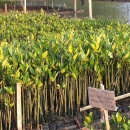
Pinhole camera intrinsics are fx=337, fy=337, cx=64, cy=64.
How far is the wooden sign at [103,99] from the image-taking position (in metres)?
2.60

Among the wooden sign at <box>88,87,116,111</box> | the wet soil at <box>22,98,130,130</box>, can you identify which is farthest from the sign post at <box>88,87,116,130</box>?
the wet soil at <box>22,98,130,130</box>

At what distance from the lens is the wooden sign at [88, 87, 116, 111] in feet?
8.52

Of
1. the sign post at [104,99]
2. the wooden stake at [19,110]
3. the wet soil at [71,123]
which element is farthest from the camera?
the wet soil at [71,123]

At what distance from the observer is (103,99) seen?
8.66 feet

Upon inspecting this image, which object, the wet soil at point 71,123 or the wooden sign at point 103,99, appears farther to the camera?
the wet soil at point 71,123

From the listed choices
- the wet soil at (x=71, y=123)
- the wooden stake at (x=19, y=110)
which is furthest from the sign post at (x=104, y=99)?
the wet soil at (x=71, y=123)

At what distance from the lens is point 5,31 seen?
7066 millimetres

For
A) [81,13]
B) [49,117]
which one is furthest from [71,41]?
[81,13]

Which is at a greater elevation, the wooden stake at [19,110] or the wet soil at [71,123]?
the wooden stake at [19,110]

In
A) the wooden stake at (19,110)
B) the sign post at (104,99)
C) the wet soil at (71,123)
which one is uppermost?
the sign post at (104,99)

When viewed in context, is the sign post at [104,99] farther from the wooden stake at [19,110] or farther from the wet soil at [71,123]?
the wet soil at [71,123]

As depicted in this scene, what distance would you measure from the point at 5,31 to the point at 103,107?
15.7 ft

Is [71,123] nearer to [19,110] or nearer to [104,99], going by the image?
[19,110]

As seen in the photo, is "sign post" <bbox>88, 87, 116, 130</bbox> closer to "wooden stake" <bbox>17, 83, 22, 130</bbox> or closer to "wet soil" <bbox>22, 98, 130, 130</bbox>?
"wooden stake" <bbox>17, 83, 22, 130</bbox>
